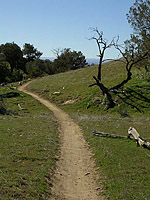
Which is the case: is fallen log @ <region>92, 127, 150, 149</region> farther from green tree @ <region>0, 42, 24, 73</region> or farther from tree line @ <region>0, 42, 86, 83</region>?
green tree @ <region>0, 42, 24, 73</region>

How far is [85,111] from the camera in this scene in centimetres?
3778

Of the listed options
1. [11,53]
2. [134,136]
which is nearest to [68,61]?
[11,53]

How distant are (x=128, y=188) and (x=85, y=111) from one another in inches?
1101

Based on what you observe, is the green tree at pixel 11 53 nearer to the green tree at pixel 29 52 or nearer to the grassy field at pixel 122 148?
the green tree at pixel 29 52

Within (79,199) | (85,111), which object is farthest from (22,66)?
(79,199)

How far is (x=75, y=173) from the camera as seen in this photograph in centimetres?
1252

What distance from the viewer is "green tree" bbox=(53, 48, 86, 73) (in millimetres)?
99750

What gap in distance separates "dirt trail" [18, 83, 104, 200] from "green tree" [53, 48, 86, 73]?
81824 mm

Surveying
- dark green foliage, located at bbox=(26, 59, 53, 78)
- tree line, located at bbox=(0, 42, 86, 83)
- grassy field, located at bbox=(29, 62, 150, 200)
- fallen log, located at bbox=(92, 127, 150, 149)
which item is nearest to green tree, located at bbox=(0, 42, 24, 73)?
tree line, located at bbox=(0, 42, 86, 83)

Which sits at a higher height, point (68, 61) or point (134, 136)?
point (68, 61)

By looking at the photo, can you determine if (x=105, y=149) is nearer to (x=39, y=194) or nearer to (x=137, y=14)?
(x=39, y=194)

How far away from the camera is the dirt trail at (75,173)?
32.7 ft

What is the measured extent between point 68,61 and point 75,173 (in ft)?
295

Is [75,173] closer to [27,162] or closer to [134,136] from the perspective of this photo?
[27,162]
